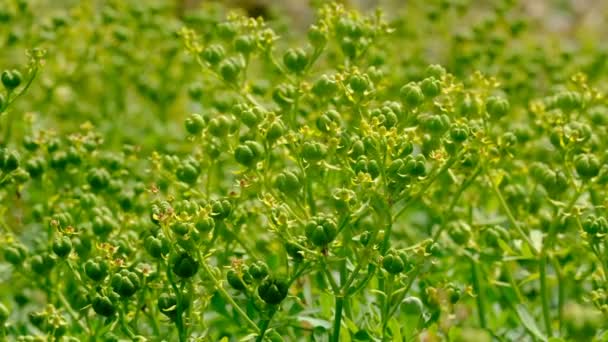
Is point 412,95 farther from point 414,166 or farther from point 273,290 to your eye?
point 273,290

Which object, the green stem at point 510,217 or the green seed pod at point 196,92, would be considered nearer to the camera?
the green stem at point 510,217

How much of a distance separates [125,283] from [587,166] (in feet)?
3.58

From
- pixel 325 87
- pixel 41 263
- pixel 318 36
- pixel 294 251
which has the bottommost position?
pixel 41 263

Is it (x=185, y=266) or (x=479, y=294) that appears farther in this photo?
(x=479, y=294)

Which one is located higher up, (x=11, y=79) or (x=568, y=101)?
(x=568, y=101)

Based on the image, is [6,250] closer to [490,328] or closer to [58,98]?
[490,328]

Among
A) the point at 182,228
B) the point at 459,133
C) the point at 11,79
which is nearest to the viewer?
the point at 182,228

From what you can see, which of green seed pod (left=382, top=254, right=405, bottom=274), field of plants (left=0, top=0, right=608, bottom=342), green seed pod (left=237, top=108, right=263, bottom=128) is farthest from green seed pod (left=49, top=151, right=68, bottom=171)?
green seed pod (left=382, top=254, right=405, bottom=274)

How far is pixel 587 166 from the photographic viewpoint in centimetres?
242

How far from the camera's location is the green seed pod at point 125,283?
217cm

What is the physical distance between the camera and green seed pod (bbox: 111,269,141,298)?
2174 millimetres

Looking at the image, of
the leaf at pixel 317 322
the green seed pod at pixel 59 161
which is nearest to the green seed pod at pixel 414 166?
the leaf at pixel 317 322

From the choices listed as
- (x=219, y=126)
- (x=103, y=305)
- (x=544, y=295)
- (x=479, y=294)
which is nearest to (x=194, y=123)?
(x=219, y=126)

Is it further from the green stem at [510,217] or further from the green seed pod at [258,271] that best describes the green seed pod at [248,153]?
the green stem at [510,217]
